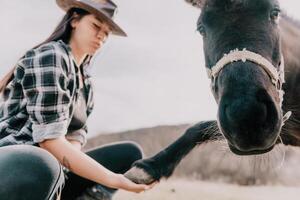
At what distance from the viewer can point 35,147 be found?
264 centimetres

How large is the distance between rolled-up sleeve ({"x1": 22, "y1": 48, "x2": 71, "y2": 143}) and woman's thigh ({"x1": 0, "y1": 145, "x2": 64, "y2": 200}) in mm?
141

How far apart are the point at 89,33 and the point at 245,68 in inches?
35.4

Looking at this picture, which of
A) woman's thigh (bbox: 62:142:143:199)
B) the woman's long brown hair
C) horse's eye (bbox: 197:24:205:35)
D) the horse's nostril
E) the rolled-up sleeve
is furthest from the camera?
woman's thigh (bbox: 62:142:143:199)

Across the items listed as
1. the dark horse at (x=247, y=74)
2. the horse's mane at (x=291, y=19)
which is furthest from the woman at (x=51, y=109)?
the horse's mane at (x=291, y=19)

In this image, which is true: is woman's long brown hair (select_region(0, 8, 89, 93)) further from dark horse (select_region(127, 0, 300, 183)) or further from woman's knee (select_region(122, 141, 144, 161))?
woman's knee (select_region(122, 141, 144, 161))

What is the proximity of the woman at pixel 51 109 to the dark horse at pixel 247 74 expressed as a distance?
0.59 metres

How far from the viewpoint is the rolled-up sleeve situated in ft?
8.91

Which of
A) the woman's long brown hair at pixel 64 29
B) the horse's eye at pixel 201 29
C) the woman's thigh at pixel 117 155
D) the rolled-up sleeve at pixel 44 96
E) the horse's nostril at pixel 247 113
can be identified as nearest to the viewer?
the horse's nostril at pixel 247 113

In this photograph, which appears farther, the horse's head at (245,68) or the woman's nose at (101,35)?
the woman's nose at (101,35)

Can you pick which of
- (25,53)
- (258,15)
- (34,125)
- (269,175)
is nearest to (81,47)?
(25,53)

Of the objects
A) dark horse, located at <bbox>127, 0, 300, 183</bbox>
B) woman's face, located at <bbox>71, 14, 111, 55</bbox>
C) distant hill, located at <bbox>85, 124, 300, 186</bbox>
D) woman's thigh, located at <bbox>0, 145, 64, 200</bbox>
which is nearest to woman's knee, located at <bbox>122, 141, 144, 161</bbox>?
dark horse, located at <bbox>127, 0, 300, 183</bbox>

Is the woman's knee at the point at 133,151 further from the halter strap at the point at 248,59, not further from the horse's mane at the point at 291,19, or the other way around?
the horse's mane at the point at 291,19

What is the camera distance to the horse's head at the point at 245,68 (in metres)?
2.54

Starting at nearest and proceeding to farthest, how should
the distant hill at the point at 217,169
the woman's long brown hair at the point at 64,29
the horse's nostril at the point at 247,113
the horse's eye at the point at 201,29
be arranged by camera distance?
the horse's nostril at the point at 247,113 < the woman's long brown hair at the point at 64,29 < the horse's eye at the point at 201,29 < the distant hill at the point at 217,169
